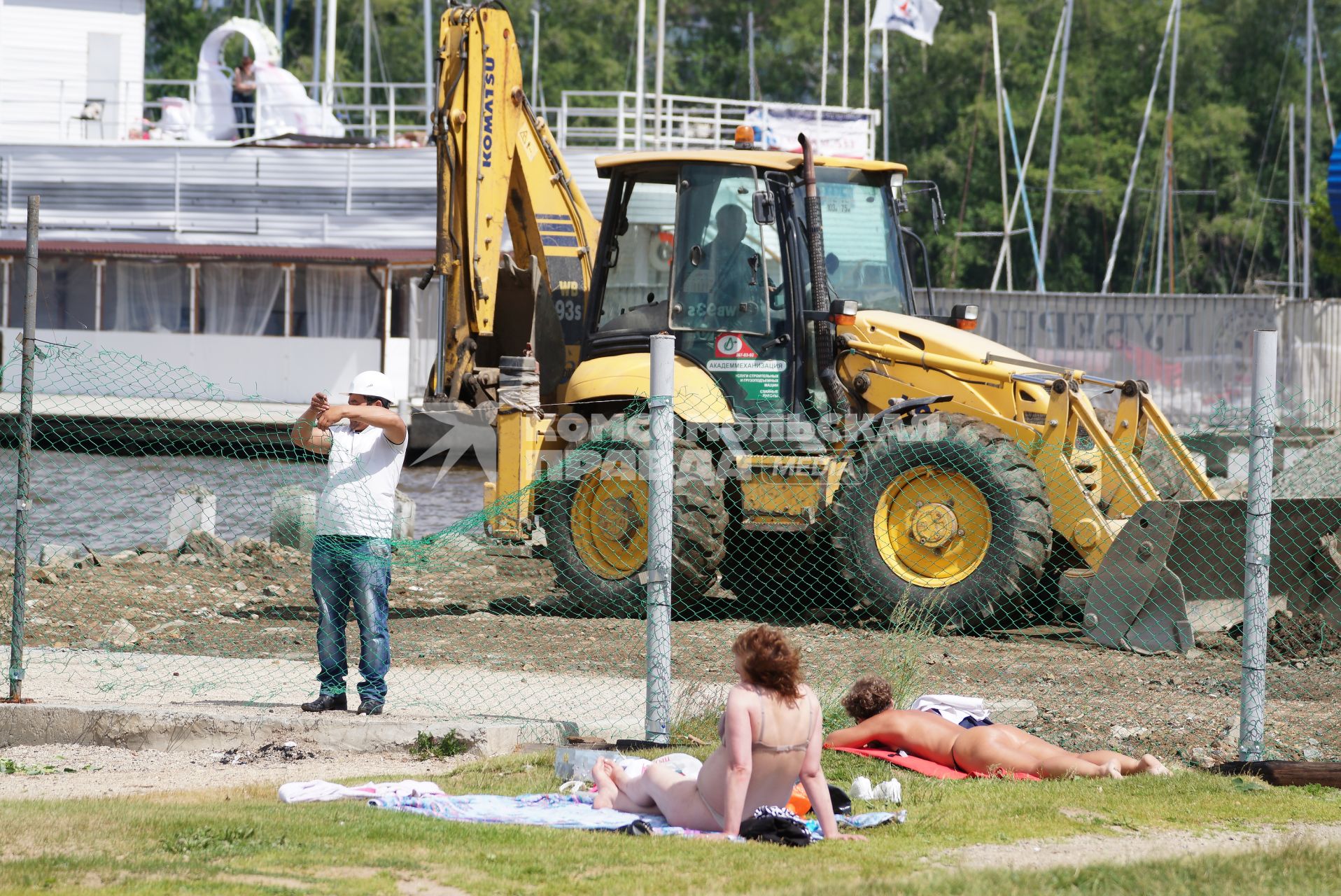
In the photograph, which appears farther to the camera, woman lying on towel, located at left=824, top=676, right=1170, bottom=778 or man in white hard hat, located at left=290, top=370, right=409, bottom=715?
man in white hard hat, located at left=290, top=370, right=409, bottom=715

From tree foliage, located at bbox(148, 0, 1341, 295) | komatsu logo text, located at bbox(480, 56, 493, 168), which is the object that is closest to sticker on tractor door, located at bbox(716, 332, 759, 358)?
komatsu logo text, located at bbox(480, 56, 493, 168)

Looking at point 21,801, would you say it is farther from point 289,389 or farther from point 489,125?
point 289,389

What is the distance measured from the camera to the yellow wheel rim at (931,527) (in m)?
10.8

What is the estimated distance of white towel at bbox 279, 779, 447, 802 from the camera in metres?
6.46

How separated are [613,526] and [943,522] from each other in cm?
237

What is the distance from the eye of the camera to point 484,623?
11688mm

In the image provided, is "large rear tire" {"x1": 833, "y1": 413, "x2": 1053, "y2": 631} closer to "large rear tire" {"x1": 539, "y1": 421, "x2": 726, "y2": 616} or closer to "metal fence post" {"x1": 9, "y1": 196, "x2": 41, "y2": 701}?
"large rear tire" {"x1": 539, "y1": 421, "x2": 726, "y2": 616}

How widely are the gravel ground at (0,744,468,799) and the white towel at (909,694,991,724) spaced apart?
7.01 feet

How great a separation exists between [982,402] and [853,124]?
2552 centimetres

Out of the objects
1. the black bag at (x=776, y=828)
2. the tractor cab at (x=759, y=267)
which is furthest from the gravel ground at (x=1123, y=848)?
the tractor cab at (x=759, y=267)

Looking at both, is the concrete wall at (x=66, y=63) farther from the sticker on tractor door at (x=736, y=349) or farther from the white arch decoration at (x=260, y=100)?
the sticker on tractor door at (x=736, y=349)

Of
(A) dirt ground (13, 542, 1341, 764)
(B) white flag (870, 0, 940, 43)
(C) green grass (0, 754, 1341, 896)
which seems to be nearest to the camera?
(C) green grass (0, 754, 1341, 896)

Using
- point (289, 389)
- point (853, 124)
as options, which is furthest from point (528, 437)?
point (853, 124)

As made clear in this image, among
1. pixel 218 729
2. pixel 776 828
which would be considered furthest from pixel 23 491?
pixel 776 828
